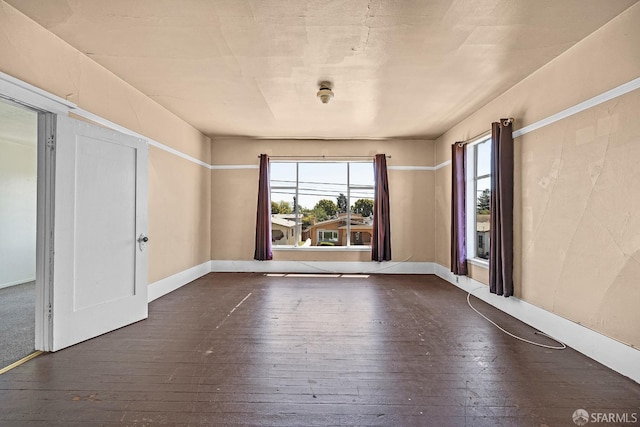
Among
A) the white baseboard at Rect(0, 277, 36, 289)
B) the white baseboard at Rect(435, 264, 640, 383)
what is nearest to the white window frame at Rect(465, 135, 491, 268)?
the white baseboard at Rect(435, 264, 640, 383)

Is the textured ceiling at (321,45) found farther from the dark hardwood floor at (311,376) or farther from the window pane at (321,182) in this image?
the dark hardwood floor at (311,376)

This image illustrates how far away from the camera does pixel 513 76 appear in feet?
10.8

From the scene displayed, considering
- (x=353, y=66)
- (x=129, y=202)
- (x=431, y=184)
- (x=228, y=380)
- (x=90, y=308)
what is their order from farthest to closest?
1. (x=431, y=184)
2. (x=129, y=202)
3. (x=353, y=66)
4. (x=90, y=308)
5. (x=228, y=380)

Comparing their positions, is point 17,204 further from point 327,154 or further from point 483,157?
point 483,157

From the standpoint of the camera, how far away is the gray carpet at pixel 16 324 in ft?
8.48

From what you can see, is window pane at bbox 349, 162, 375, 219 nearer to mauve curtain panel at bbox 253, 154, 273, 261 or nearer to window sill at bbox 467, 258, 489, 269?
mauve curtain panel at bbox 253, 154, 273, 261

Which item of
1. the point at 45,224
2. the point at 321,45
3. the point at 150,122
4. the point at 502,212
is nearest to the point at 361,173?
the point at 502,212

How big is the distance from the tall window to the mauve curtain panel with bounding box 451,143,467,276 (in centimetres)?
180

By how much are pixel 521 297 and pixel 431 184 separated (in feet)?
10.3

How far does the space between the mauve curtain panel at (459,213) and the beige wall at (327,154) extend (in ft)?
4.01

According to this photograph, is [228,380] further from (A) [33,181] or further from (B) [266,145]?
(A) [33,181]

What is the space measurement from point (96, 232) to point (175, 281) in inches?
80.5

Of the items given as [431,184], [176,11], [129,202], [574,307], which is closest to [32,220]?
[129,202]

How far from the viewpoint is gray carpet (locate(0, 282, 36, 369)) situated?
2.58 metres
